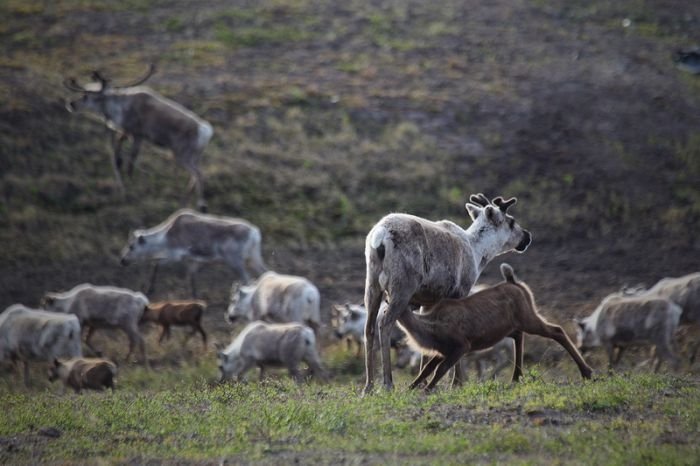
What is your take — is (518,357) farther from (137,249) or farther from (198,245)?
(137,249)

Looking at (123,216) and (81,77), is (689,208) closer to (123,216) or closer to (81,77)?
(123,216)

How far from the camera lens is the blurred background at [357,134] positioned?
77.3 ft

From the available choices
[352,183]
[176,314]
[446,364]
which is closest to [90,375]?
[176,314]

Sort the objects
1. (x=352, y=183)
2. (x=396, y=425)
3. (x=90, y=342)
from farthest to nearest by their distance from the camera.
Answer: (x=352, y=183) → (x=90, y=342) → (x=396, y=425)

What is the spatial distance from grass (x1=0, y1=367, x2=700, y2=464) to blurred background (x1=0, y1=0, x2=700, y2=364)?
9.28 m

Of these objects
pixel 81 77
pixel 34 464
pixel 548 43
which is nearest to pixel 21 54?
pixel 81 77

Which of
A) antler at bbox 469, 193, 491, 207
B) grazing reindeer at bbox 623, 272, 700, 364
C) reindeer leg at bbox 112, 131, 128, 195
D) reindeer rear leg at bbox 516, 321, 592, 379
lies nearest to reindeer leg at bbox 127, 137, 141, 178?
reindeer leg at bbox 112, 131, 128, 195

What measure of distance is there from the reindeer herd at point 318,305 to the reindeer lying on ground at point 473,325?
1 cm

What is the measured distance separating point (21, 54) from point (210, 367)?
22.8 meters

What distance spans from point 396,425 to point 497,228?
4830mm

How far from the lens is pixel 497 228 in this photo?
1338 centimetres

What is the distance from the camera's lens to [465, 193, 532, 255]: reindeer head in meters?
13.3

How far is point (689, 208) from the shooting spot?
2681cm

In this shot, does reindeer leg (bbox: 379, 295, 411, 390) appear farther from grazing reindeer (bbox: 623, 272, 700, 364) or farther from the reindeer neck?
grazing reindeer (bbox: 623, 272, 700, 364)
